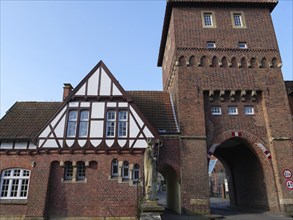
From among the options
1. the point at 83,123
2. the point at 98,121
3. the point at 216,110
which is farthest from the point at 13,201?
the point at 216,110

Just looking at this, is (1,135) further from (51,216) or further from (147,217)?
(147,217)

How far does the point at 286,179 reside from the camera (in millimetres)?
16172

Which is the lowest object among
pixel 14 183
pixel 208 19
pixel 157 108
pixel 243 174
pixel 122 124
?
pixel 14 183

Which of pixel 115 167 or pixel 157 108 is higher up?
pixel 157 108

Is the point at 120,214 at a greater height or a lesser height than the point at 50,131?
lesser

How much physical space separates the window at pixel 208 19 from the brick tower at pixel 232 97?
0.27 feet

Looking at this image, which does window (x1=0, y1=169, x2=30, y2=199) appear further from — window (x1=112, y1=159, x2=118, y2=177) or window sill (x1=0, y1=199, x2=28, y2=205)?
window (x1=112, y1=159, x2=118, y2=177)

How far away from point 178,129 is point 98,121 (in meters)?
5.60

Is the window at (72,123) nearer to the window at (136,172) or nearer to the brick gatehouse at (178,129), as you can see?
the brick gatehouse at (178,129)

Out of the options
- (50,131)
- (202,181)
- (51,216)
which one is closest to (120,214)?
(51,216)

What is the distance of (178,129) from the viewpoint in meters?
17.3

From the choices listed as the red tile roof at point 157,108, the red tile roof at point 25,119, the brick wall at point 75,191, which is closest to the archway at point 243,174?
the red tile roof at point 157,108

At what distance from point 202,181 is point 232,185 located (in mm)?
9453

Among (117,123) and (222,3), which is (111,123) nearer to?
(117,123)
